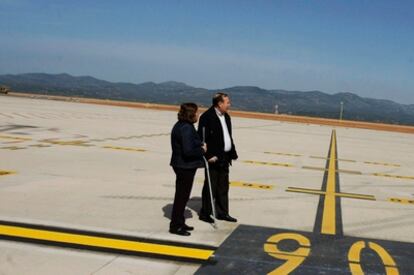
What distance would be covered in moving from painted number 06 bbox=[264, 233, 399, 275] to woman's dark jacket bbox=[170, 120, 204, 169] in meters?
1.53

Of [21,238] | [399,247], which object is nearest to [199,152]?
[21,238]

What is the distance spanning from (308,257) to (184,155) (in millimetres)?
2137

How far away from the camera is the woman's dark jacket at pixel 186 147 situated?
22.0 ft

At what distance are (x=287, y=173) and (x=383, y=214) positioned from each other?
4838 millimetres

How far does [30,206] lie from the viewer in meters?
7.94

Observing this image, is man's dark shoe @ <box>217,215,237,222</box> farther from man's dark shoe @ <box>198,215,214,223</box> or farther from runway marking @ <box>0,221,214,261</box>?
runway marking @ <box>0,221,214,261</box>

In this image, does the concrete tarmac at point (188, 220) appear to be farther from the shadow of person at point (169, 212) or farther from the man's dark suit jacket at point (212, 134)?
the man's dark suit jacket at point (212, 134)

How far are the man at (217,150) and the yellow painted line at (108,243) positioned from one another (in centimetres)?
157

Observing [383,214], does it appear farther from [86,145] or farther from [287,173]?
[86,145]

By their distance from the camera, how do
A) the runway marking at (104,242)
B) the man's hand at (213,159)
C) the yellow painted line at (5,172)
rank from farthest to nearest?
the yellow painted line at (5,172) → the man's hand at (213,159) → the runway marking at (104,242)

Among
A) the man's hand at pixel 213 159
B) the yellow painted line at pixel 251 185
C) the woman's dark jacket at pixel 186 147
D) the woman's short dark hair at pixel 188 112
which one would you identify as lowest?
the yellow painted line at pixel 251 185

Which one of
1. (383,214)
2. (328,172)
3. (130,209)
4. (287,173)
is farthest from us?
(328,172)

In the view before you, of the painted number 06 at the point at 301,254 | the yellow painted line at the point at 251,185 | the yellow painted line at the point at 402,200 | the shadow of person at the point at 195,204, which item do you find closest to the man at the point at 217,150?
the shadow of person at the point at 195,204

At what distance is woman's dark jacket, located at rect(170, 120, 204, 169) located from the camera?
6.71m
